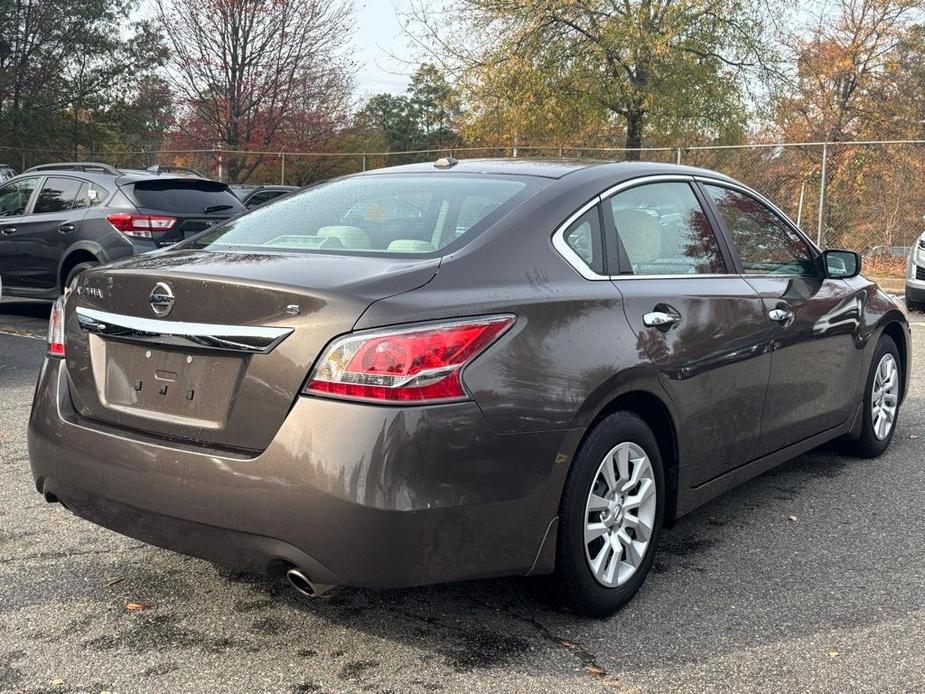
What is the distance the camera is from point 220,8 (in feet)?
114

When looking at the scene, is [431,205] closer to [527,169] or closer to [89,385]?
[527,169]

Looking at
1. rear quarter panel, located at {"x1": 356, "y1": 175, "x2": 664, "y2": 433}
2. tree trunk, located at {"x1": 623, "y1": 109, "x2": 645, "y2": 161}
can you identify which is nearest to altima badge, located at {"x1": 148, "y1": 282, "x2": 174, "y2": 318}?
rear quarter panel, located at {"x1": 356, "y1": 175, "x2": 664, "y2": 433}

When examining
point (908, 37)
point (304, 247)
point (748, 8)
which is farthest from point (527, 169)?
point (908, 37)

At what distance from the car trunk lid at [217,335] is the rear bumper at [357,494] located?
8 centimetres

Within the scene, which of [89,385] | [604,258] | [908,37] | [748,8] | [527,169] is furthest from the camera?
[908,37]

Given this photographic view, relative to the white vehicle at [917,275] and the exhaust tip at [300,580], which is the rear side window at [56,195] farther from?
the white vehicle at [917,275]

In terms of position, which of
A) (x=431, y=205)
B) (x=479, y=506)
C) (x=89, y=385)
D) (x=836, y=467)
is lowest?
(x=836, y=467)

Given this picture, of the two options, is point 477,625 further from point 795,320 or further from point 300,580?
point 795,320

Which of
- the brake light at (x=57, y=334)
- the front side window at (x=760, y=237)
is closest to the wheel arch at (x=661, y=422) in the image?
the front side window at (x=760, y=237)

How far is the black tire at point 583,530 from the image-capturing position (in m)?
3.12

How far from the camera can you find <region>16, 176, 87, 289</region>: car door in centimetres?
1025

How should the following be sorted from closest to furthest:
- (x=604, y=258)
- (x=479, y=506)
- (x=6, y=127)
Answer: (x=479, y=506) → (x=604, y=258) → (x=6, y=127)

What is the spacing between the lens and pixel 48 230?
409 inches

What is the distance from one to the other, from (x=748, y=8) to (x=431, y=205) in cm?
2046
